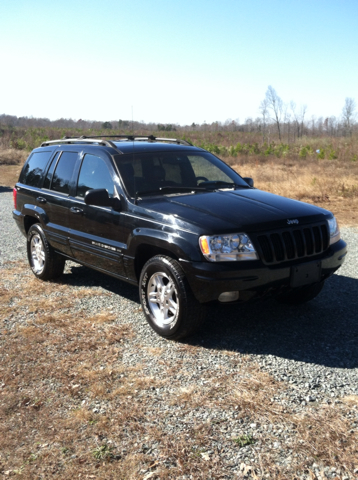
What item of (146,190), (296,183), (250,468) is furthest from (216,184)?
(296,183)

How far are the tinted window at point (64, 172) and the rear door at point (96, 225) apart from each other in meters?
0.27

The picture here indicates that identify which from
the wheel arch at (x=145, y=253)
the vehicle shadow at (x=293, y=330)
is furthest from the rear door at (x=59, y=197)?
the vehicle shadow at (x=293, y=330)

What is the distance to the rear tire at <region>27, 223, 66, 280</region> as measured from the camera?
21.5 ft

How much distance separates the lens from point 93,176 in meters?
5.61

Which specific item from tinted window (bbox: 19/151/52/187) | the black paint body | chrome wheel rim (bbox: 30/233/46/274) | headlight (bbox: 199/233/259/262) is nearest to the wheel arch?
the black paint body

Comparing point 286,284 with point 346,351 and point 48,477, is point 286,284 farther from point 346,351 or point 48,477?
point 48,477

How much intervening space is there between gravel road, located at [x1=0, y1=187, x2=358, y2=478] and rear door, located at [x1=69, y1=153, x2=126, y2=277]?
61cm

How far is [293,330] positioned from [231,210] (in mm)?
1361

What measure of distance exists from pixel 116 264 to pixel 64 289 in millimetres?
1557

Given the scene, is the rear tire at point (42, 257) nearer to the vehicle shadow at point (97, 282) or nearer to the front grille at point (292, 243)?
the vehicle shadow at point (97, 282)

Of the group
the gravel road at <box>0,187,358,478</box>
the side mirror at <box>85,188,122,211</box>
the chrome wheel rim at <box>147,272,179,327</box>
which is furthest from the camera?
the side mirror at <box>85,188,122,211</box>

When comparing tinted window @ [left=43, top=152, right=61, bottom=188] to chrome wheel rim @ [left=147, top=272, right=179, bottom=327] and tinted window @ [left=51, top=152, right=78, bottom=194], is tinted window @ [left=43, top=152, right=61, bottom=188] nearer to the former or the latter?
tinted window @ [left=51, top=152, right=78, bottom=194]

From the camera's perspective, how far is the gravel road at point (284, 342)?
12.1ft

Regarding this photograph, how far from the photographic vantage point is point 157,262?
14.8 feet
